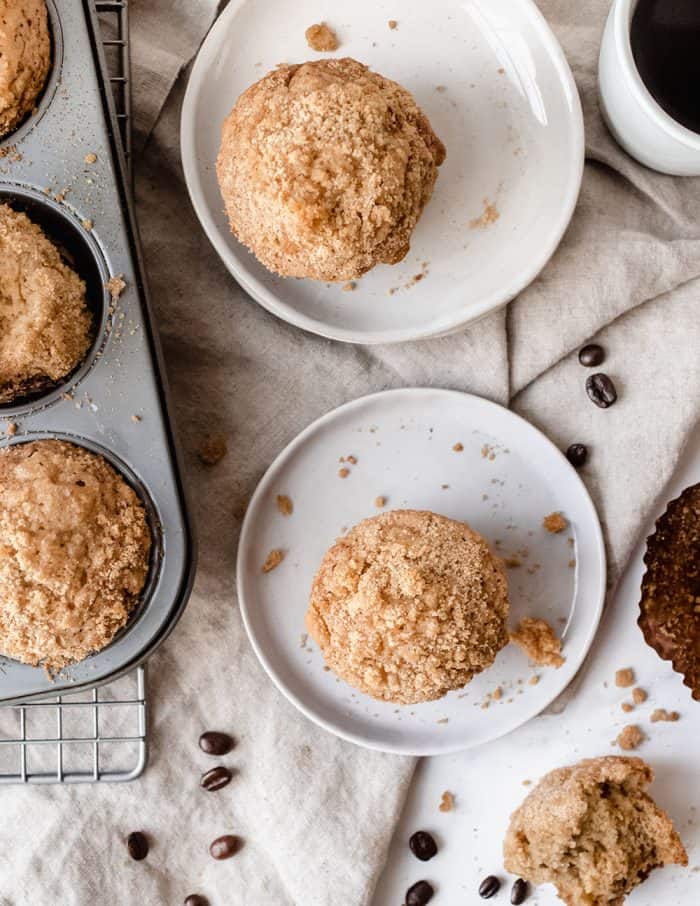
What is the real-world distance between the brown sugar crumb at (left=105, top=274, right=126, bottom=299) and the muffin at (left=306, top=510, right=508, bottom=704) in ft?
2.14

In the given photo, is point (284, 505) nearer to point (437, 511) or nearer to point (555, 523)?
point (437, 511)

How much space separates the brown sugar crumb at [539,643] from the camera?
211cm

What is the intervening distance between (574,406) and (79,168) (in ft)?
3.74

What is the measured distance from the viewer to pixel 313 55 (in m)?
2.03

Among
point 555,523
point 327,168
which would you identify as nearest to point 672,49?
point 327,168

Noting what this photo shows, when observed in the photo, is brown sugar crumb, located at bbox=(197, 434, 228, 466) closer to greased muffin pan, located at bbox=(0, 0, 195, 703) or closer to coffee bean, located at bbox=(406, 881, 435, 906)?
greased muffin pan, located at bbox=(0, 0, 195, 703)

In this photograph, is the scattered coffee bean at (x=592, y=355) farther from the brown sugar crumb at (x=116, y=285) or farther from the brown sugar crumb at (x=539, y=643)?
the brown sugar crumb at (x=116, y=285)

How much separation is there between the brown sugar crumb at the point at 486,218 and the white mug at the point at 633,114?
309mm

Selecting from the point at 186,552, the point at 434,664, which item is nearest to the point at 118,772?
the point at 186,552

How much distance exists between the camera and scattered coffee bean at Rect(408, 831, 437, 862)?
223cm

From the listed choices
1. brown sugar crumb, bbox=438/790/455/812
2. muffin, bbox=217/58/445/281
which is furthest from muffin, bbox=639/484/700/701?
muffin, bbox=217/58/445/281

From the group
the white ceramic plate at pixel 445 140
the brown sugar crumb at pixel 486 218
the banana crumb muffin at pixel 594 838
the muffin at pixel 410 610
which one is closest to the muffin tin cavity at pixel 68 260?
the white ceramic plate at pixel 445 140

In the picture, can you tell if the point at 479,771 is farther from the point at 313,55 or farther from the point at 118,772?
the point at 313,55

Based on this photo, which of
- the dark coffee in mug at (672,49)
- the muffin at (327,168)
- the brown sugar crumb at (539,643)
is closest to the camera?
the muffin at (327,168)
